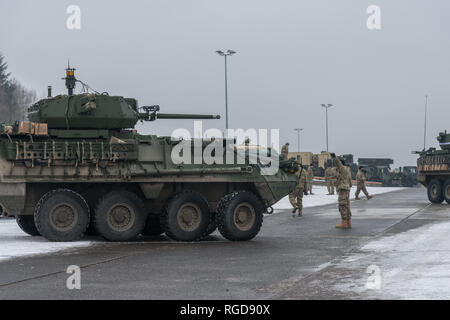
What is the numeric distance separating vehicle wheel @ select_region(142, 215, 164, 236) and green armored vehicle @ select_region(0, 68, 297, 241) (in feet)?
1.58

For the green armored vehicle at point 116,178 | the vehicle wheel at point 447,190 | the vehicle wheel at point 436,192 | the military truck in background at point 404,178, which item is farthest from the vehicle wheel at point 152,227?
the military truck in background at point 404,178

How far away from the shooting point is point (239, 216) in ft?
51.6

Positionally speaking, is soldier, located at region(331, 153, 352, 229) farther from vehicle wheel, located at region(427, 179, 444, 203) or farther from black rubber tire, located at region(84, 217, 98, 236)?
vehicle wheel, located at region(427, 179, 444, 203)

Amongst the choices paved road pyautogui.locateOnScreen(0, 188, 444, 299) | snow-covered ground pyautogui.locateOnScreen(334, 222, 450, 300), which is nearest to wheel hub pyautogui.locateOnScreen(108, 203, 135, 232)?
paved road pyautogui.locateOnScreen(0, 188, 444, 299)

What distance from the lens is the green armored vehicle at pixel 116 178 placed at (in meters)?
15.0

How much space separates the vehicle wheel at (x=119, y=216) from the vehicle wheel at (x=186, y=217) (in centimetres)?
56

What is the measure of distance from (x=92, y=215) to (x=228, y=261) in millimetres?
4924

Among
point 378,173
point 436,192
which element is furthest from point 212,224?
point 378,173

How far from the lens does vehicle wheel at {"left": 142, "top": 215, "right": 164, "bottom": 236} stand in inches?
676

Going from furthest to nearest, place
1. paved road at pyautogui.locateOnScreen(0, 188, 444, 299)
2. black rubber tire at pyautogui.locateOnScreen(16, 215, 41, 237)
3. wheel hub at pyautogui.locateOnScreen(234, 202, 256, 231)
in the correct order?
black rubber tire at pyautogui.locateOnScreen(16, 215, 41, 237), wheel hub at pyautogui.locateOnScreen(234, 202, 256, 231), paved road at pyautogui.locateOnScreen(0, 188, 444, 299)

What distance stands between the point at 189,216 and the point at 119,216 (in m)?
1.42

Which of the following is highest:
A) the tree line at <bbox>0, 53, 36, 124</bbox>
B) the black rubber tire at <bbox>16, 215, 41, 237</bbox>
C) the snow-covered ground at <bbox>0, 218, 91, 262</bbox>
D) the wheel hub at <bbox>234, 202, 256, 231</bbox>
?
the tree line at <bbox>0, 53, 36, 124</bbox>

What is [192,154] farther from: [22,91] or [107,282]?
[22,91]
